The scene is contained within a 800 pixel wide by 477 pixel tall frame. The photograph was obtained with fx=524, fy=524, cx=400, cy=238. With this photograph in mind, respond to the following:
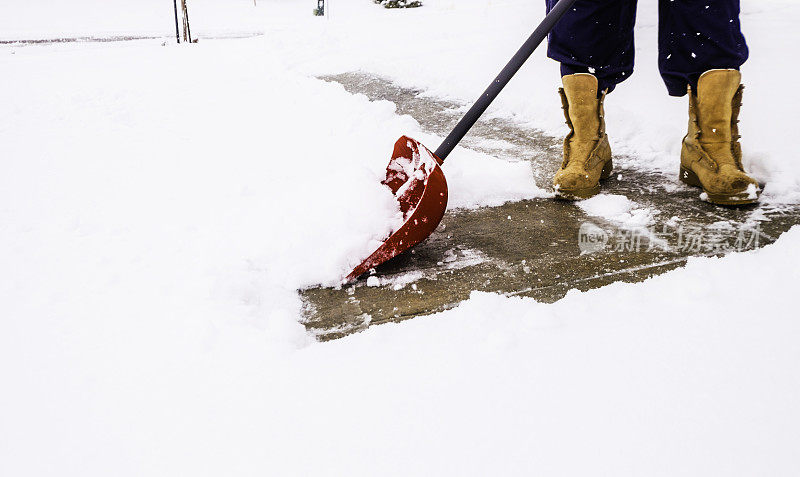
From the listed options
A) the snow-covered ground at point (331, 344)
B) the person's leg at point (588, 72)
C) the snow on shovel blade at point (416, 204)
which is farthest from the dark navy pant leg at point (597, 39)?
the snow on shovel blade at point (416, 204)

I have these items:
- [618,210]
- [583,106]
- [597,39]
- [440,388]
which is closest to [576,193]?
[618,210]

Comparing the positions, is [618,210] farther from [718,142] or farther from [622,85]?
[622,85]

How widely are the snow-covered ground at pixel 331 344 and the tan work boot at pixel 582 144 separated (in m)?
0.16

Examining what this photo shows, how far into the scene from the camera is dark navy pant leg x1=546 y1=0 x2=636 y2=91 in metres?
1.88

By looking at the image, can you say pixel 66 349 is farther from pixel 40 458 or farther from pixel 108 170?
pixel 108 170

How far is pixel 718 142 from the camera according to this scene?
1.77 meters

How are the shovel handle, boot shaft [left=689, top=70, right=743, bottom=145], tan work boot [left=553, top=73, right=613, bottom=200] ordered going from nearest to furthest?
the shovel handle → boot shaft [left=689, top=70, right=743, bottom=145] → tan work boot [left=553, top=73, right=613, bottom=200]

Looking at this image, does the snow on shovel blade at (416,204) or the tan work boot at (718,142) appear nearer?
the snow on shovel blade at (416,204)

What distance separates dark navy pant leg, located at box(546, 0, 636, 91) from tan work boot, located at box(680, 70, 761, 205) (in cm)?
30

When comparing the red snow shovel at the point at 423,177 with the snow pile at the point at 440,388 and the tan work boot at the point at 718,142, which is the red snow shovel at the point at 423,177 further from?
the tan work boot at the point at 718,142

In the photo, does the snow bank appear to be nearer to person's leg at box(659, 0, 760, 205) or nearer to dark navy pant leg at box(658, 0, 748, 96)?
person's leg at box(659, 0, 760, 205)

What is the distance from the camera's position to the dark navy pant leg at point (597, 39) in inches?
74.2

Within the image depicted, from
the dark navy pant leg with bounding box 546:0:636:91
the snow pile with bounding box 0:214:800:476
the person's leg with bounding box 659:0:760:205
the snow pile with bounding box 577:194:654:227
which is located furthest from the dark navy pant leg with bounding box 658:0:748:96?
the snow pile with bounding box 0:214:800:476

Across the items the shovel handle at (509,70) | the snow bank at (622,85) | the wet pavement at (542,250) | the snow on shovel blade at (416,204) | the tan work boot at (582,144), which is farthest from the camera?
the snow bank at (622,85)
